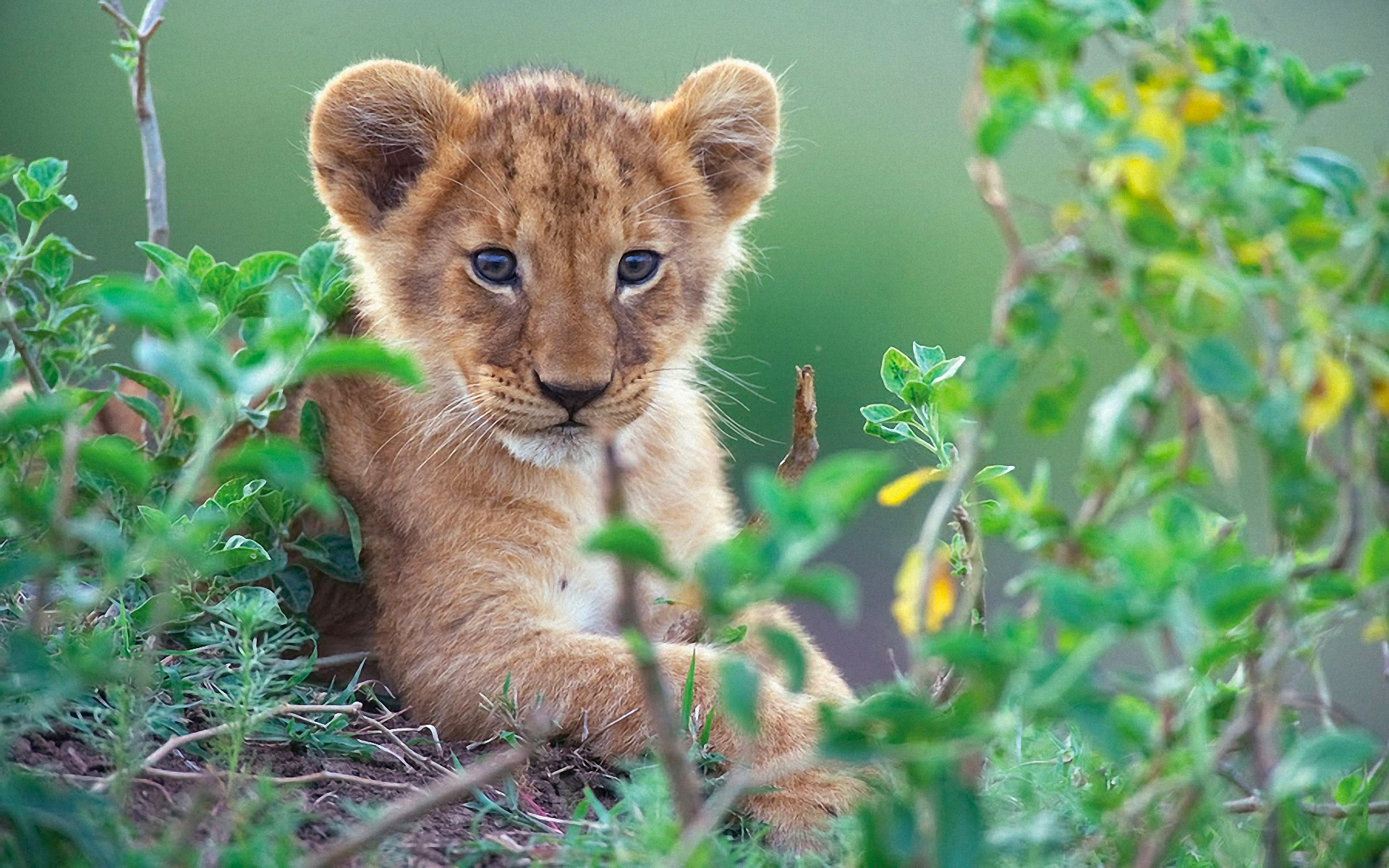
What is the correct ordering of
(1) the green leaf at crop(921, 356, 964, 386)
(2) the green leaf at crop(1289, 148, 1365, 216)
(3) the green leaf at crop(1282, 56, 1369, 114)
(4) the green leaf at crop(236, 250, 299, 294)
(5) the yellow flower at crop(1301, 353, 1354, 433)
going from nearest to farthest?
1. (5) the yellow flower at crop(1301, 353, 1354, 433)
2. (2) the green leaf at crop(1289, 148, 1365, 216)
3. (3) the green leaf at crop(1282, 56, 1369, 114)
4. (1) the green leaf at crop(921, 356, 964, 386)
5. (4) the green leaf at crop(236, 250, 299, 294)

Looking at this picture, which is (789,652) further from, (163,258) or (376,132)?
(376,132)

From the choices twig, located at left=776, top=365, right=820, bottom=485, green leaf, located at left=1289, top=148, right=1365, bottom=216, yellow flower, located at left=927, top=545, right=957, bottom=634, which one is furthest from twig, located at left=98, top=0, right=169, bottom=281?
green leaf, located at left=1289, top=148, right=1365, bottom=216

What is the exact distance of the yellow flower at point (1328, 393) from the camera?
1488mm

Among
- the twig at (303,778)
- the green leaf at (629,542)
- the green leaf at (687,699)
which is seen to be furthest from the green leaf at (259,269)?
the green leaf at (629,542)

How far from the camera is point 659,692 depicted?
1506 millimetres

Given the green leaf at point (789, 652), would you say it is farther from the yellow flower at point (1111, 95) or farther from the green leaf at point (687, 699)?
the green leaf at point (687, 699)

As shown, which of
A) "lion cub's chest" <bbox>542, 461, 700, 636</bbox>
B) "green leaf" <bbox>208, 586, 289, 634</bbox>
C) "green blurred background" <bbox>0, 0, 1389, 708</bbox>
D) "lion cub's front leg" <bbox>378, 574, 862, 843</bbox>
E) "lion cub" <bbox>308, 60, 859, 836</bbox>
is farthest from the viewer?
"green blurred background" <bbox>0, 0, 1389, 708</bbox>

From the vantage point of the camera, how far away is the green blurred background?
7816mm

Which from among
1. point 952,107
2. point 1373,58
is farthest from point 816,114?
point 1373,58

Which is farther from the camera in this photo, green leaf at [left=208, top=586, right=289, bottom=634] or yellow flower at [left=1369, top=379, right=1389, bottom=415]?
green leaf at [left=208, top=586, right=289, bottom=634]

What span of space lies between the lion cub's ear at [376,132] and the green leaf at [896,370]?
129cm

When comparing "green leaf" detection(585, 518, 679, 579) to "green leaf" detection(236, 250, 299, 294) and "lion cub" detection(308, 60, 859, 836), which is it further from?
"green leaf" detection(236, 250, 299, 294)

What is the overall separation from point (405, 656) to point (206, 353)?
73.0 inches

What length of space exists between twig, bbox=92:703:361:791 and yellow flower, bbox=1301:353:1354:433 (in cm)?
153
